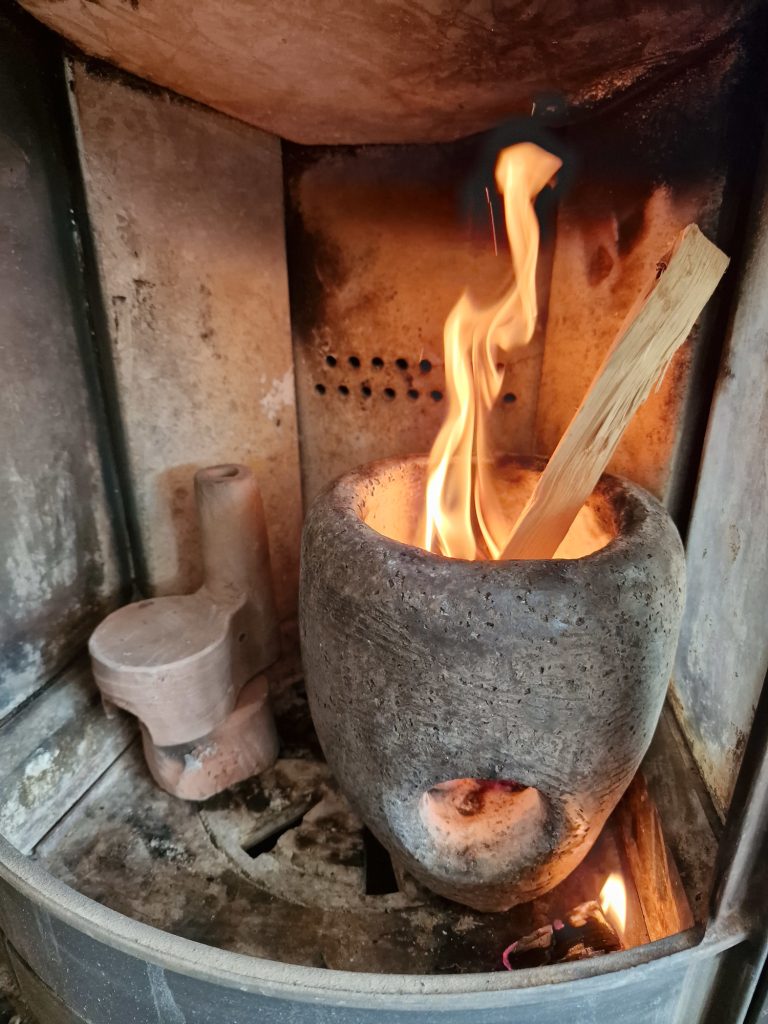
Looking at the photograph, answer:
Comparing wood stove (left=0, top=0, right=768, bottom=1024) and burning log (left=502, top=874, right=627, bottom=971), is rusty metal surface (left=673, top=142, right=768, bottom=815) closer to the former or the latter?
wood stove (left=0, top=0, right=768, bottom=1024)

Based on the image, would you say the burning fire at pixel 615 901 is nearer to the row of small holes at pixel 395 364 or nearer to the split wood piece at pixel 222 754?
the split wood piece at pixel 222 754

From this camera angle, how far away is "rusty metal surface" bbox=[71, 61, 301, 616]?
1.32m

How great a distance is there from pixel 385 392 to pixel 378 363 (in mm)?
76

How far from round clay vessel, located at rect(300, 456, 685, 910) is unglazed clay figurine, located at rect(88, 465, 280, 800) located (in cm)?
39

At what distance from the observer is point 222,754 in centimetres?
144

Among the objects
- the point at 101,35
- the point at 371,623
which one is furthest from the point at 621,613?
the point at 101,35

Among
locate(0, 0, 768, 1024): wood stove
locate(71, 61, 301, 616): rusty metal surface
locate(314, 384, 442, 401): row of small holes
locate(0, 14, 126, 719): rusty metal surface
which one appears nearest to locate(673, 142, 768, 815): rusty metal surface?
locate(0, 0, 768, 1024): wood stove

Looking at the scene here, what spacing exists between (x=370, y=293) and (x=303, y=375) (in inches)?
11.4

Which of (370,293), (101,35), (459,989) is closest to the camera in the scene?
(459,989)

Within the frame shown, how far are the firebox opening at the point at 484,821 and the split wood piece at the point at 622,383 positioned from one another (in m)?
0.41

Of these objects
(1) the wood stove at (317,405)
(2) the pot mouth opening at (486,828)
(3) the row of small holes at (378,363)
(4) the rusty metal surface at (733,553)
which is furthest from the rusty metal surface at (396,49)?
(2) the pot mouth opening at (486,828)

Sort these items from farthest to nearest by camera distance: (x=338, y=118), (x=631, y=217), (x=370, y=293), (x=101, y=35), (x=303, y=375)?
1. (x=303, y=375)
2. (x=370, y=293)
3. (x=338, y=118)
4. (x=631, y=217)
5. (x=101, y=35)

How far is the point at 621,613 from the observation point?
0.84m

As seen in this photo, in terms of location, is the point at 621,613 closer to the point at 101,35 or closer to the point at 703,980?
the point at 703,980
